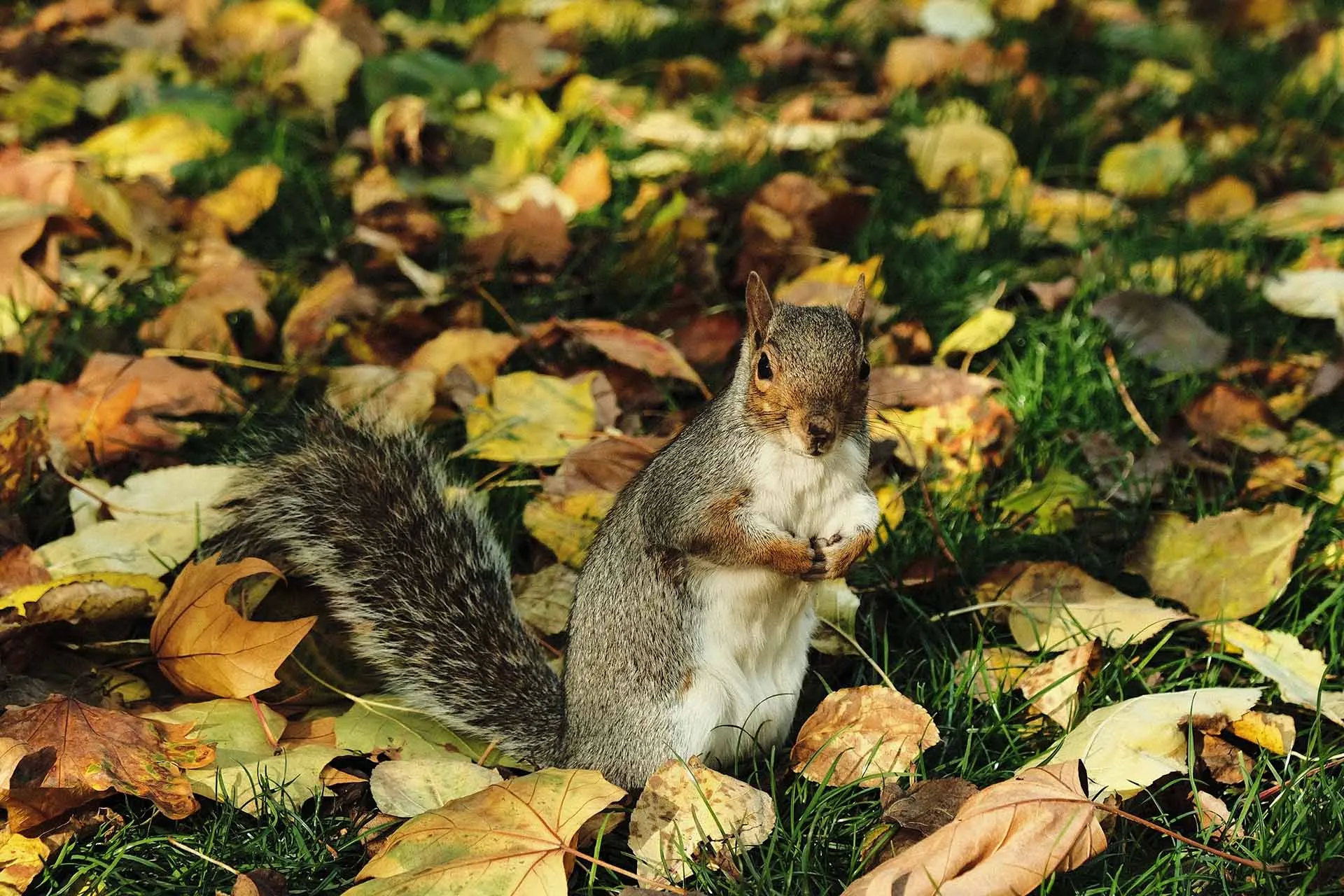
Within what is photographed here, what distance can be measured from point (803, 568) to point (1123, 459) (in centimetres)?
86

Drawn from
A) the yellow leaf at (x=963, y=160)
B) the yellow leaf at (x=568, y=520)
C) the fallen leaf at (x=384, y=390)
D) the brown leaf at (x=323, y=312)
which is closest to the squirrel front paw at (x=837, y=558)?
the yellow leaf at (x=568, y=520)

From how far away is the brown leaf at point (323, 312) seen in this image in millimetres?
2389

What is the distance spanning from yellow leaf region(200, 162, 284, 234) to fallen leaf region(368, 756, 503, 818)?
1485 millimetres

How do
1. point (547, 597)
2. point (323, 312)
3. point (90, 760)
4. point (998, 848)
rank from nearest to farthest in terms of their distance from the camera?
1. point (998, 848)
2. point (90, 760)
3. point (547, 597)
4. point (323, 312)

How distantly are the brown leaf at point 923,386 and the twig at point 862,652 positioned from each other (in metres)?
0.53

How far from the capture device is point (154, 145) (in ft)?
→ 9.56

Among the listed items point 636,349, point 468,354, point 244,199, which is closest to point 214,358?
point 468,354

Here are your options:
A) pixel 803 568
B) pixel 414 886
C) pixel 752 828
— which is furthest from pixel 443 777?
pixel 803 568

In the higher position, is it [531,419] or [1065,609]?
[531,419]

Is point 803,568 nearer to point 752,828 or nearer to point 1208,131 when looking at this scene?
point 752,828

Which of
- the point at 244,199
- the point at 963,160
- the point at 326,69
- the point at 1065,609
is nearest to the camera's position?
the point at 1065,609

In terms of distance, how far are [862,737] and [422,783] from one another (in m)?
0.51

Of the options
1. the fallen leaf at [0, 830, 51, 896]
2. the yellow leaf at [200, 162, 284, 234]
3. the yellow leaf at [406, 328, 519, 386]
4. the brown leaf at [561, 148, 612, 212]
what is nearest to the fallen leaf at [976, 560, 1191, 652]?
the yellow leaf at [406, 328, 519, 386]

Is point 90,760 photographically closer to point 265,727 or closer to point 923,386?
point 265,727
